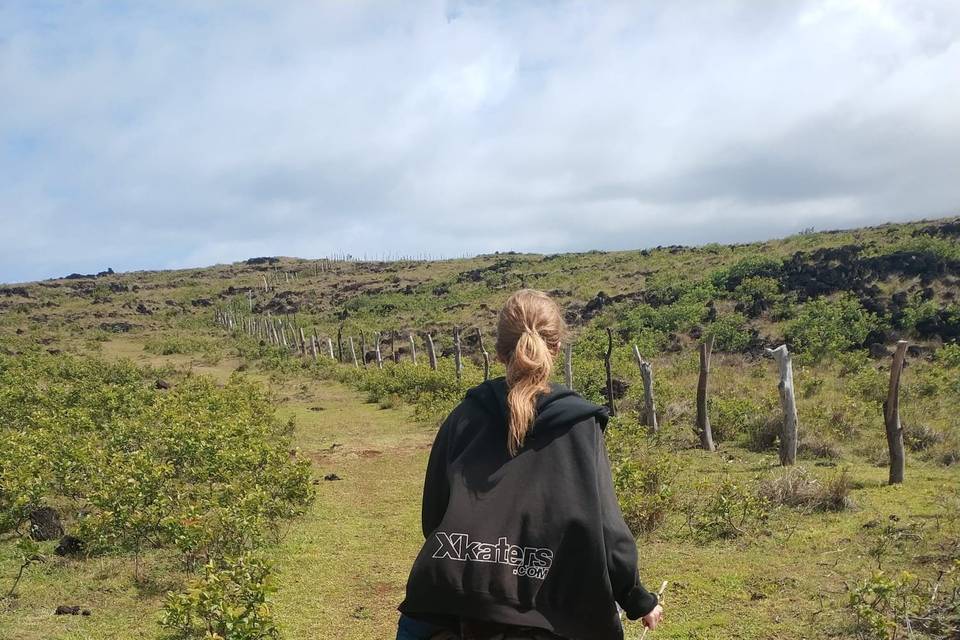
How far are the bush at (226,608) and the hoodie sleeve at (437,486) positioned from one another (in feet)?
9.67

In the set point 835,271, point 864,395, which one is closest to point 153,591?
point 864,395

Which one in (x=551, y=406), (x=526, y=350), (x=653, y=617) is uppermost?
(x=526, y=350)

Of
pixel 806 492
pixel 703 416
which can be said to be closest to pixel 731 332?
pixel 703 416

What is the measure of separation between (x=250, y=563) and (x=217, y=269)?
305 feet

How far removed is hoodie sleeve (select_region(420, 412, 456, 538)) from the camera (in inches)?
96.6

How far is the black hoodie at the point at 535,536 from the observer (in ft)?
7.09

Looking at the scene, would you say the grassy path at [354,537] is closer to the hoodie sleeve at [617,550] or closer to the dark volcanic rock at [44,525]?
the dark volcanic rock at [44,525]

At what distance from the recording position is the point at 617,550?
7.56ft

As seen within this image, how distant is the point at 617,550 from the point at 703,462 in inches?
395

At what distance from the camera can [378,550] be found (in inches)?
333

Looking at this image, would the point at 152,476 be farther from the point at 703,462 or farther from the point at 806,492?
the point at 703,462

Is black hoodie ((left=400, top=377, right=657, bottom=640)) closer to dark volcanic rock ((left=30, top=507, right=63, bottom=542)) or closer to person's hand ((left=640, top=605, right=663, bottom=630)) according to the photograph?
person's hand ((left=640, top=605, right=663, bottom=630))

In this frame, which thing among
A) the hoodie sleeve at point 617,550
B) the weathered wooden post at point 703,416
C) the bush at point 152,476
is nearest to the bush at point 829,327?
the weathered wooden post at point 703,416

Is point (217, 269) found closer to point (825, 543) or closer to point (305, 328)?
point (305, 328)
